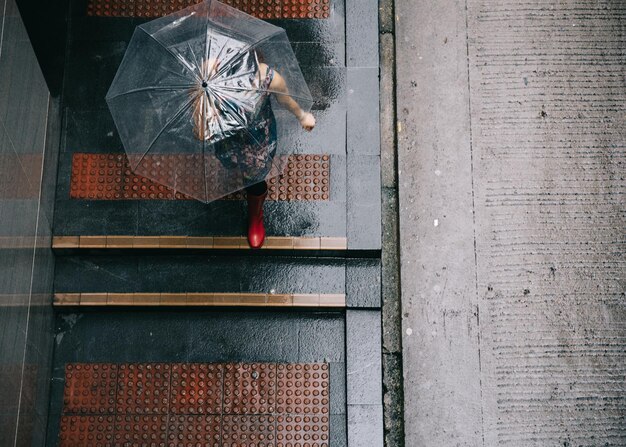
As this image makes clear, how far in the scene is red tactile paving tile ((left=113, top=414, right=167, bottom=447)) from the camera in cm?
561

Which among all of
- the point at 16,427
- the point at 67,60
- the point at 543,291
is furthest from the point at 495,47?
the point at 16,427

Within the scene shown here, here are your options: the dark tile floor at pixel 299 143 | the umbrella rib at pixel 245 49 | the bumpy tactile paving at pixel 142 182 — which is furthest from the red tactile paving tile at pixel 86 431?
the umbrella rib at pixel 245 49

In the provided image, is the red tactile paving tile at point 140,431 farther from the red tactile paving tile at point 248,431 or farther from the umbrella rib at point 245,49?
the umbrella rib at point 245,49

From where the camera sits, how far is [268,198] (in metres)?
5.92

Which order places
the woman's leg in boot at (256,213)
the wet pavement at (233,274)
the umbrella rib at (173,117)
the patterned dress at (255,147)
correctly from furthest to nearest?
1. the wet pavement at (233,274)
2. the woman's leg in boot at (256,213)
3. the patterned dress at (255,147)
4. the umbrella rib at (173,117)

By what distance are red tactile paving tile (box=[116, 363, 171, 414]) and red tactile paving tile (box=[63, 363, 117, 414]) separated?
79mm

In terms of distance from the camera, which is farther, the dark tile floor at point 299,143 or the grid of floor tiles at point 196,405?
the dark tile floor at point 299,143

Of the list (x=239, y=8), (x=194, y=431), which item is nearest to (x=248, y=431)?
(x=194, y=431)

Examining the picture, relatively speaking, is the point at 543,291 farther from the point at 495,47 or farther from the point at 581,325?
the point at 495,47

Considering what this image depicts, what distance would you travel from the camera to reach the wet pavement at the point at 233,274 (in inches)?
227

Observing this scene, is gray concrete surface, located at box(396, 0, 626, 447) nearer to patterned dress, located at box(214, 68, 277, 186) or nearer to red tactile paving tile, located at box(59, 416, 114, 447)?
patterned dress, located at box(214, 68, 277, 186)

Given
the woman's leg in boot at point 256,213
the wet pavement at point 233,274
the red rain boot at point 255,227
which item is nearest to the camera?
the woman's leg in boot at point 256,213

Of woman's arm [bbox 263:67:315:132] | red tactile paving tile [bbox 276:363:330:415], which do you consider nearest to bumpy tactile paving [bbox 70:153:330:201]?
woman's arm [bbox 263:67:315:132]

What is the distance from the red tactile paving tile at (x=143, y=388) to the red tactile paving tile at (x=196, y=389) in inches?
2.9
